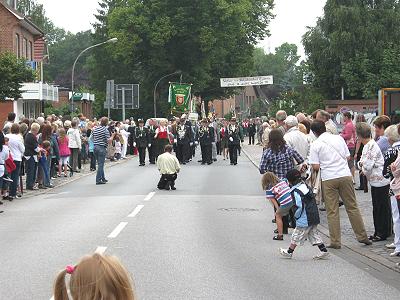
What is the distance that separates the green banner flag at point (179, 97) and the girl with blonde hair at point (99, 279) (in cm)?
5244

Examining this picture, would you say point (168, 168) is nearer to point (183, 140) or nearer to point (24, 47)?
point (183, 140)

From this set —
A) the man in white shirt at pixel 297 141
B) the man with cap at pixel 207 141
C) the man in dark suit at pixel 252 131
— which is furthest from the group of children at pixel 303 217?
the man in dark suit at pixel 252 131

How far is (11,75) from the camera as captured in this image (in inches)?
1172

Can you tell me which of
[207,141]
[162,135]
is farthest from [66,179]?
[207,141]

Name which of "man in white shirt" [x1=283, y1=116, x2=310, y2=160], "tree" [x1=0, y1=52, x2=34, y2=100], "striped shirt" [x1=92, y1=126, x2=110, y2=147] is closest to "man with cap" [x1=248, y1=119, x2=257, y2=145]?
"tree" [x1=0, y1=52, x2=34, y2=100]

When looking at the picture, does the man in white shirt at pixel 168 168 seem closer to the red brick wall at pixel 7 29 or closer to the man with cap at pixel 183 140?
the man with cap at pixel 183 140

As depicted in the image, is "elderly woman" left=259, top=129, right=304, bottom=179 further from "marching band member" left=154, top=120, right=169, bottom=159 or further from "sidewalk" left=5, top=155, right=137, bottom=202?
"marching band member" left=154, top=120, right=169, bottom=159

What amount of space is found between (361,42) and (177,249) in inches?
2145

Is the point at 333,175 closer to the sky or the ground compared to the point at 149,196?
closer to the sky

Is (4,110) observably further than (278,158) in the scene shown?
Yes

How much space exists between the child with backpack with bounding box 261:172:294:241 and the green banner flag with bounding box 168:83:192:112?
43.0 metres

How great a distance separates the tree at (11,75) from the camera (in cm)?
2972

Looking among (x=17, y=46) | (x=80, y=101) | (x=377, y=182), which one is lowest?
(x=377, y=182)

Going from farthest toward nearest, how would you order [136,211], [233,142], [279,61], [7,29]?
[279,61], [7,29], [233,142], [136,211]
